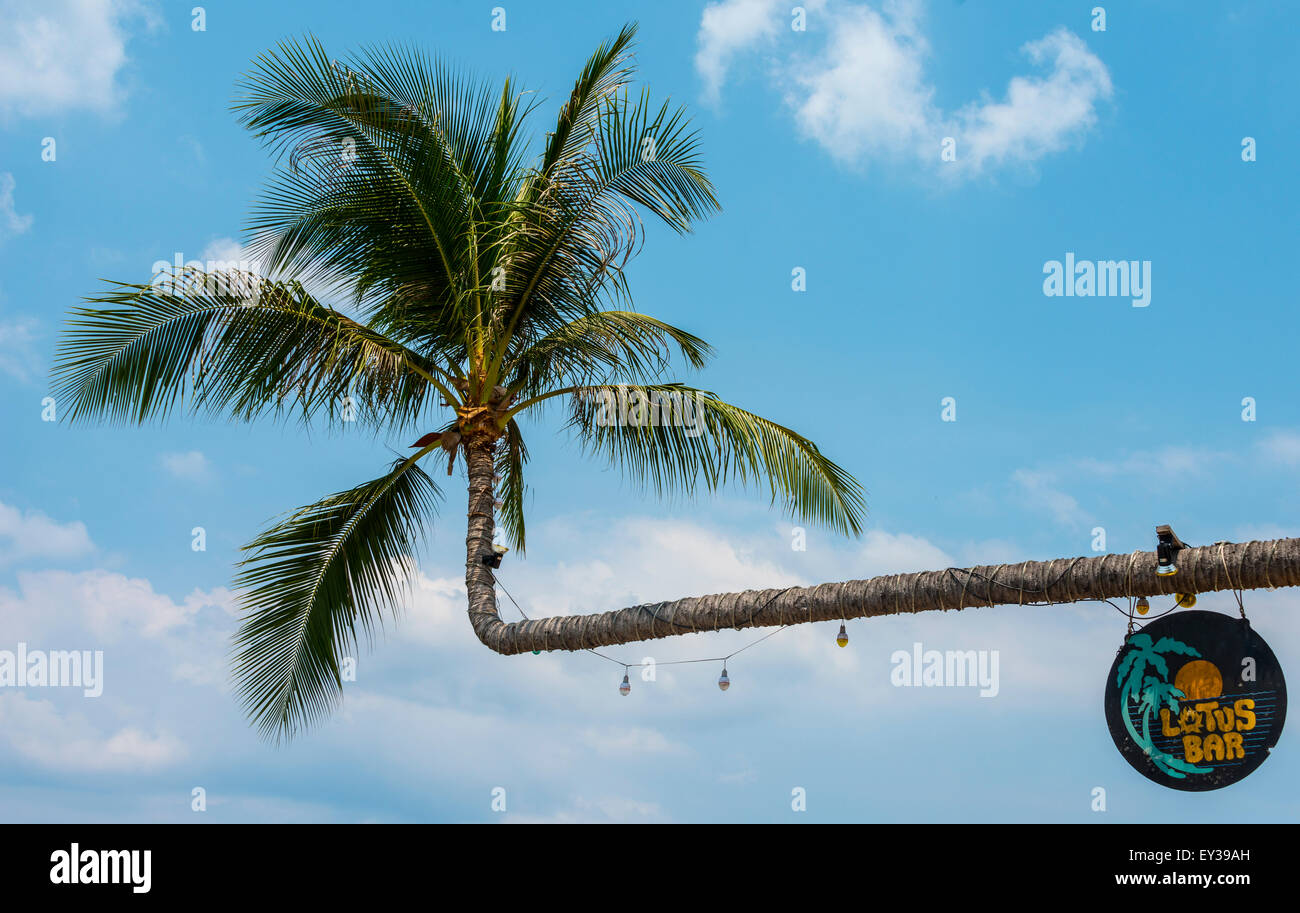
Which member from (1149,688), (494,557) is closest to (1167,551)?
(1149,688)

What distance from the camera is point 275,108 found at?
9.59m

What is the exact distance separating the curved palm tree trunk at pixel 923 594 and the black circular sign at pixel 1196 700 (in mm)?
261

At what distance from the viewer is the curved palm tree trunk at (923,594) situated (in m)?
5.73

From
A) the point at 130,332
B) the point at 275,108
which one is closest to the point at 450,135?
the point at 275,108

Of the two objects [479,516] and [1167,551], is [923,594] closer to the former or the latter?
[1167,551]

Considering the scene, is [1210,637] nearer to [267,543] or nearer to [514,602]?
[514,602]

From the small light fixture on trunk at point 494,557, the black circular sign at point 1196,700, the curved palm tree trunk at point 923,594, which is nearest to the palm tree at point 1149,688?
the black circular sign at point 1196,700

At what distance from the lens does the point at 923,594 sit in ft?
22.0

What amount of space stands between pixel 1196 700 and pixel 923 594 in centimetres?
155

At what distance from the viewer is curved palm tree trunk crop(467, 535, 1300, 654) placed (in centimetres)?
573

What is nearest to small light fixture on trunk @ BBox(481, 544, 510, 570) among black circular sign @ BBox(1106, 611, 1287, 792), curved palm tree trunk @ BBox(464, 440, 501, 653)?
curved palm tree trunk @ BBox(464, 440, 501, 653)

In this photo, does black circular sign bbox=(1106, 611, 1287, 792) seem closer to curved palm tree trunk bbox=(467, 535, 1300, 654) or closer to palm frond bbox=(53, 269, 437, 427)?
curved palm tree trunk bbox=(467, 535, 1300, 654)
